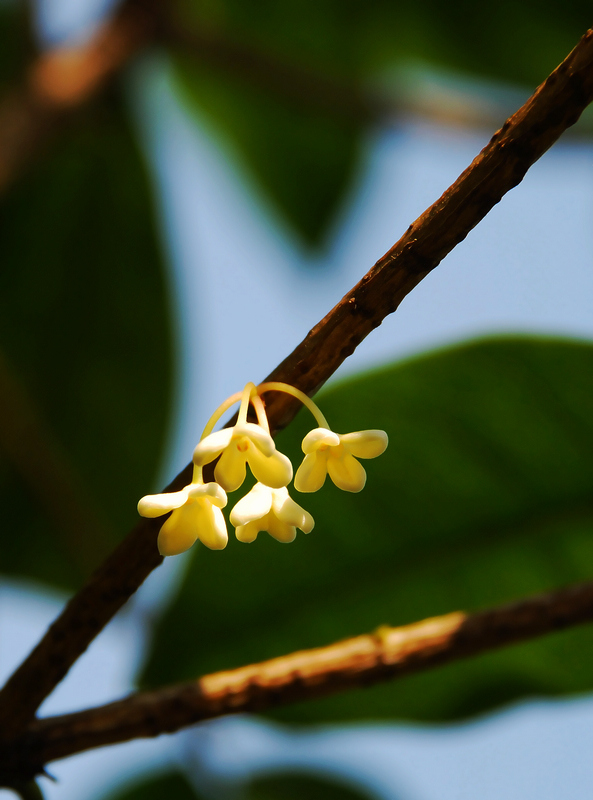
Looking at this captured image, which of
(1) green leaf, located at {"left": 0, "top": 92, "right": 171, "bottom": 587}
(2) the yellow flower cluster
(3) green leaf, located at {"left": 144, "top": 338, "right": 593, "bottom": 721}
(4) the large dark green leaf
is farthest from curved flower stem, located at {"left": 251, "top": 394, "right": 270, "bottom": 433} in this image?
(4) the large dark green leaf

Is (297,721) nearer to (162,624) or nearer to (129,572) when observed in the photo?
(162,624)

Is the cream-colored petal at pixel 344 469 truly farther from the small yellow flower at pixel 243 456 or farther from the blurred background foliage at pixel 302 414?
the blurred background foliage at pixel 302 414

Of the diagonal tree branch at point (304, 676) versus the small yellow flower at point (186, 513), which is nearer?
the small yellow flower at point (186, 513)

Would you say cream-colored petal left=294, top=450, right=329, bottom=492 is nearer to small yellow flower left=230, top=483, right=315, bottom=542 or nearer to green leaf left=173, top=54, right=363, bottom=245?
small yellow flower left=230, top=483, right=315, bottom=542

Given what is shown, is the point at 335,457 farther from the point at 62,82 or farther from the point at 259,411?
the point at 62,82

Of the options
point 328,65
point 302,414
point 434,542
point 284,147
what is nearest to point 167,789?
point 434,542

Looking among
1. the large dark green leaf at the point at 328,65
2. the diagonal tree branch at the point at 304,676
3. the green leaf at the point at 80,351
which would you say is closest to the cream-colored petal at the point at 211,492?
the diagonal tree branch at the point at 304,676
